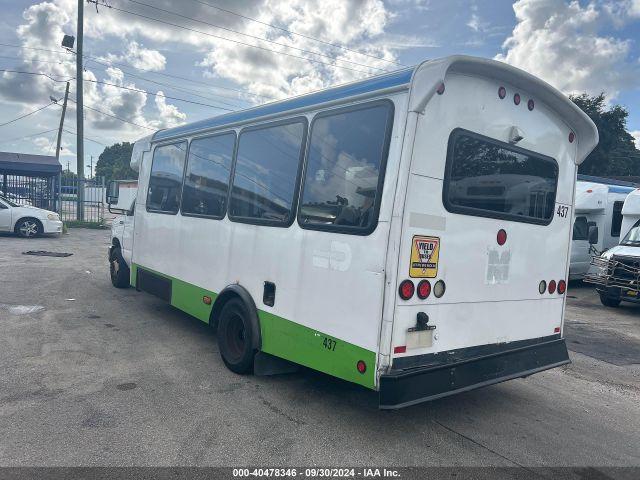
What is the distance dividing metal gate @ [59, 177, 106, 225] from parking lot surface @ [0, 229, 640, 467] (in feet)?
61.0

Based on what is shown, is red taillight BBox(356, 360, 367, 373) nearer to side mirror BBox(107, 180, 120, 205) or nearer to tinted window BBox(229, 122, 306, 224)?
tinted window BBox(229, 122, 306, 224)

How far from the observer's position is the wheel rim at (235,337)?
17.5ft

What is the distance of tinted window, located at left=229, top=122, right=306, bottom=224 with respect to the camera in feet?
15.3

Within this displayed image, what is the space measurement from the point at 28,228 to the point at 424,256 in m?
18.6

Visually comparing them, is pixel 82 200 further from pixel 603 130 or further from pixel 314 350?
pixel 603 130

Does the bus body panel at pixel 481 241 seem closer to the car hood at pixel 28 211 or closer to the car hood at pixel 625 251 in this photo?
the car hood at pixel 625 251

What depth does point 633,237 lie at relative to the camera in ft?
36.4

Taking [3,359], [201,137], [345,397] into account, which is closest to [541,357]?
[345,397]

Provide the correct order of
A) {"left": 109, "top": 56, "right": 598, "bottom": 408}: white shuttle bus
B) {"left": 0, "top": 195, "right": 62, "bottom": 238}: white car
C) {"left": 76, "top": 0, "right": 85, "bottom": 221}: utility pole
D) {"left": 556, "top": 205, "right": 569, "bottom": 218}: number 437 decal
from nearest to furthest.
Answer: {"left": 109, "top": 56, "right": 598, "bottom": 408}: white shuttle bus → {"left": 556, "top": 205, "right": 569, "bottom": 218}: number 437 decal → {"left": 0, "top": 195, "right": 62, "bottom": 238}: white car → {"left": 76, "top": 0, "right": 85, "bottom": 221}: utility pole

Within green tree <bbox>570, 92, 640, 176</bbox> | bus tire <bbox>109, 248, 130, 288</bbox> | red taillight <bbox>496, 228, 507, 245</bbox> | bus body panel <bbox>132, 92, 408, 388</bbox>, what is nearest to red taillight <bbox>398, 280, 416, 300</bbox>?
bus body panel <bbox>132, 92, 408, 388</bbox>

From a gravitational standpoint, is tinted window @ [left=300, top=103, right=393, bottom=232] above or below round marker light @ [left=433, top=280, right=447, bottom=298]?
above

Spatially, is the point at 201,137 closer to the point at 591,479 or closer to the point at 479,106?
the point at 479,106

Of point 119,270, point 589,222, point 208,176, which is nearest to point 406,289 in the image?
point 208,176

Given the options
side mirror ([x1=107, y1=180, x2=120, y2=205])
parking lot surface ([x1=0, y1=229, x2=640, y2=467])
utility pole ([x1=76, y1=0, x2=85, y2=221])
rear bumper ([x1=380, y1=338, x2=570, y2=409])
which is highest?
utility pole ([x1=76, y1=0, x2=85, y2=221])
